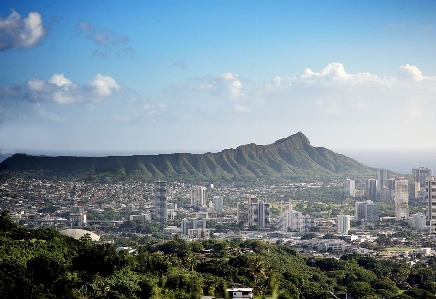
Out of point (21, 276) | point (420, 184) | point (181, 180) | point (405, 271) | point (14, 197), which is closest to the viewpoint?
point (21, 276)

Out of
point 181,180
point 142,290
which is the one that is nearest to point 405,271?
point 142,290

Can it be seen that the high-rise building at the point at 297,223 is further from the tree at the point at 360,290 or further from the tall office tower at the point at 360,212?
the tree at the point at 360,290

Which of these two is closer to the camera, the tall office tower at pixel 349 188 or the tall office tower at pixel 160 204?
the tall office tower at pixel 160 204

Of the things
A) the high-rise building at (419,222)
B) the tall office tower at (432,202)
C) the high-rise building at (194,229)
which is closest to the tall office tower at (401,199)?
the high-rise building at (419,222)

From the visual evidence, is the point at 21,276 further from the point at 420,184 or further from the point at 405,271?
the point at 420,184

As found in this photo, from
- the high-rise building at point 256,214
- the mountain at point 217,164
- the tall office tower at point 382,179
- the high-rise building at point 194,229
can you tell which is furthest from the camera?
the tall office tower at point 382,179
